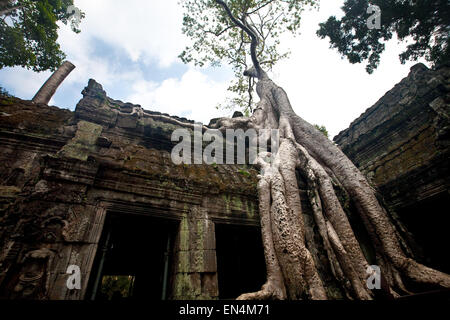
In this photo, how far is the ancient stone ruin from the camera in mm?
2049

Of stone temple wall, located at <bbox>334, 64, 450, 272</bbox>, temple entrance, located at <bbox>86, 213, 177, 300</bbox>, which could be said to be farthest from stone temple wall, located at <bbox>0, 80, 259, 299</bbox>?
stone temple wall, located at <bbox>334, 64, 450, 272</bbox>

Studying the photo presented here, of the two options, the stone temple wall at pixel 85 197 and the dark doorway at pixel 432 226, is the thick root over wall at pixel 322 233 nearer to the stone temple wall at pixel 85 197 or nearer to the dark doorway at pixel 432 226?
the stone temple wall at pixel 85 197

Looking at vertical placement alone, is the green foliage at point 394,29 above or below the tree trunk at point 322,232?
above

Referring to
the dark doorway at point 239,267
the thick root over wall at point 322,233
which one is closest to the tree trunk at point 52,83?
the dark doorway at point 239,267

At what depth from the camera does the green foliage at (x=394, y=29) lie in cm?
593

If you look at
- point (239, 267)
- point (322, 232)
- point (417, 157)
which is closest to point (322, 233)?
point (322, 232)

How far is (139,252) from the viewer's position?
15.9 ft

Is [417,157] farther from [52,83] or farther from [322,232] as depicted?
[52,83]

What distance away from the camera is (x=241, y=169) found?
423cm

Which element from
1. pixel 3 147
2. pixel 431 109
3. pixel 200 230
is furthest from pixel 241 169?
pixel 431 109

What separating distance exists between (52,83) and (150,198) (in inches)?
412

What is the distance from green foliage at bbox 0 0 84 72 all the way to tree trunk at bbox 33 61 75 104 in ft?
2.94

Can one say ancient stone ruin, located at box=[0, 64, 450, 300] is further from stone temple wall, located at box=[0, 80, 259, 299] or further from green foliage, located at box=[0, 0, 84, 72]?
green foliage, located at box=[0, 0, 84, 72]

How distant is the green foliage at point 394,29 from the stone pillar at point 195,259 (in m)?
7.90
